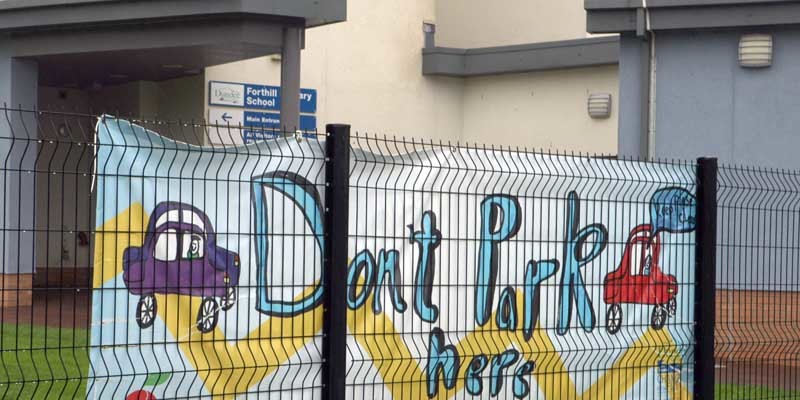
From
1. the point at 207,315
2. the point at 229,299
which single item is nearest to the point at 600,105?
the point at 229,299

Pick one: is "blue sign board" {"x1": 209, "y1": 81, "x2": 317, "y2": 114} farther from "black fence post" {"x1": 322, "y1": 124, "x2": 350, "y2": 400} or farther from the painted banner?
"black fence post" {"x1": 322, "y1": 124, "x2": 350, "y2": 400}

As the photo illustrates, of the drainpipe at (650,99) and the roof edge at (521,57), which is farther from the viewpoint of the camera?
the roof edge at (521,57)

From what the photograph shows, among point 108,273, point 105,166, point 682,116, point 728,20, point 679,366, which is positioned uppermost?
point 728,20

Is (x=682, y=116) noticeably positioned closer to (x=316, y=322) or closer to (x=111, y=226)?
(x=316, y=322)

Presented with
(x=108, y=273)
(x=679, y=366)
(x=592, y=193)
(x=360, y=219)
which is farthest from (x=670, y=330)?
(x=108, y=273)

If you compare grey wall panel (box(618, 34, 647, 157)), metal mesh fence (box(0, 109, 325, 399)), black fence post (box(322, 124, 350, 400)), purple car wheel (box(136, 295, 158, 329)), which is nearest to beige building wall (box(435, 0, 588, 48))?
grey wall panel (box(618, 34, 647, 157))

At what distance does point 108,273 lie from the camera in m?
5.68

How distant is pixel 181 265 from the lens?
233 inches

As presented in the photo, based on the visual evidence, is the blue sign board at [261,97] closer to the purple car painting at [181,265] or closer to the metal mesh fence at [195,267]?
the metal mesh fence at [195,267]

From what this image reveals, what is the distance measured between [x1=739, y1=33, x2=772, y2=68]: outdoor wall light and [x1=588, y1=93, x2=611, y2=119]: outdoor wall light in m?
6.45

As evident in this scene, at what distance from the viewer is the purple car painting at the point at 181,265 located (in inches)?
228

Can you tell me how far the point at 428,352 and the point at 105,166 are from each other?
222cm

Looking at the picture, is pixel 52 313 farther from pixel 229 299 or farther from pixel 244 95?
pixel 229 299

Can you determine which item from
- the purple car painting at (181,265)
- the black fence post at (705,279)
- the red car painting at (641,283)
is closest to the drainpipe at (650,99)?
the black fence post at (705,279)
